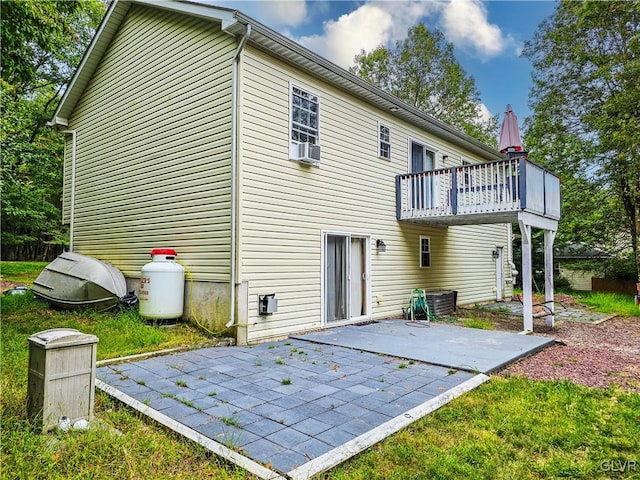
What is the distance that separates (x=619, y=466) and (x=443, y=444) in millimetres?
1222

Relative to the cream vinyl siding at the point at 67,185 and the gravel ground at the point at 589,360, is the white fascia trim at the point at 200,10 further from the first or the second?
the gravel ground at the point at 589,360

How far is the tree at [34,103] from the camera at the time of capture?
6.96 m

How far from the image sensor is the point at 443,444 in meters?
3.21

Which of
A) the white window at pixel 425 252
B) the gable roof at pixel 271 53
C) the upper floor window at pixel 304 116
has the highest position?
the gable roof at pixel 271 53

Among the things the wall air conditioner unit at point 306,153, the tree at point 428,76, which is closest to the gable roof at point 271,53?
the wall air conditioner unit at point 306,153

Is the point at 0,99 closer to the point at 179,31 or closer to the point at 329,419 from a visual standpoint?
the point at 179,31

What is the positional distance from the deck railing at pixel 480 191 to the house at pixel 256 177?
0.04m

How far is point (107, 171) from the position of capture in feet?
32.7

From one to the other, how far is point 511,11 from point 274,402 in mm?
14046

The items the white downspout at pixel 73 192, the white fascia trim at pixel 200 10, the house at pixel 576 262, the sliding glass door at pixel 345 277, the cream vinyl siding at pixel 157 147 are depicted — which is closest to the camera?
the white fascia trim at pixel 200 10

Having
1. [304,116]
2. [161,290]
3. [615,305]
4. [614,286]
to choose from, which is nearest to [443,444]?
[161,290]

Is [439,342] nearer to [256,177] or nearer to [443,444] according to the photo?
[443,444]

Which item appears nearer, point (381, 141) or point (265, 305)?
point (265, 305)

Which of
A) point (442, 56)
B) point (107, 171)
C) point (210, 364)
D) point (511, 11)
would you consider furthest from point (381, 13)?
point (210, 364)
